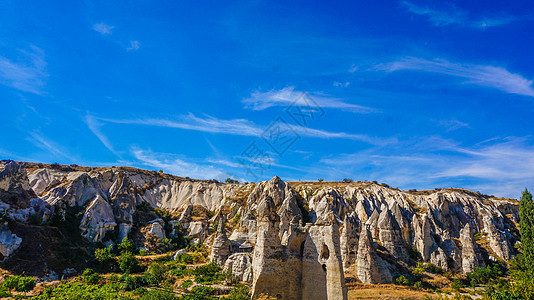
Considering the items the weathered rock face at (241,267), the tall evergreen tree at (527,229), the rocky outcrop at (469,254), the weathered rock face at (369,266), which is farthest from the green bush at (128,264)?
the tall evergreen tree at (527,229)

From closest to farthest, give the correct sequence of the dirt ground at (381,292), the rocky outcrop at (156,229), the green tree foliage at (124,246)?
1. the dirt ground at (381,292)
2. the green tree foliage at (124,246)
3. the rocky outcrop at (156,229)

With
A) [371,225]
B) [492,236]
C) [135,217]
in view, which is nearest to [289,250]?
[371,225]

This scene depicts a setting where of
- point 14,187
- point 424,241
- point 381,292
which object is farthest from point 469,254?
point 14,187

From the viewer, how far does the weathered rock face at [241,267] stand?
29.4 meters

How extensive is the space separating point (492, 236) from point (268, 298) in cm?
5647

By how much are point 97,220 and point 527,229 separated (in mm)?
60654

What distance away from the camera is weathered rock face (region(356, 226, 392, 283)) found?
33406mm

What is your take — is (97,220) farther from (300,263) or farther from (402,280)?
(402,280)

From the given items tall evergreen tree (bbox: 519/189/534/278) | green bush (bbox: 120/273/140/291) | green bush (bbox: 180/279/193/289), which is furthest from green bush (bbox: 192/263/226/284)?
tall evergreen tree (bbox: 519/189/534/278)

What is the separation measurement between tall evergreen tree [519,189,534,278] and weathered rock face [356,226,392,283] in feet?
56.8

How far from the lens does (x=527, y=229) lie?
1499 inches

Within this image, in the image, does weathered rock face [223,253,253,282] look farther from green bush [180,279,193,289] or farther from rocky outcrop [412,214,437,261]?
rocky outcrop [412,214,437,261]

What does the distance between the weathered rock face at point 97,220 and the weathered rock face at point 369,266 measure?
37.3 m

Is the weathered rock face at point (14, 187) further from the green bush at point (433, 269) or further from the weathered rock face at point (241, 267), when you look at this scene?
the green bush at point (433, 269)
